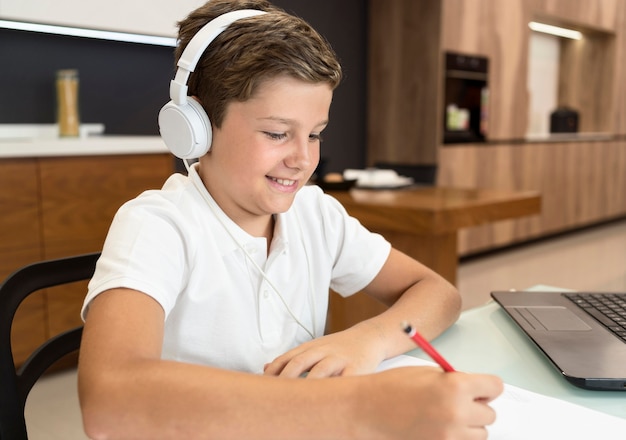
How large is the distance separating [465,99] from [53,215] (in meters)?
2.98

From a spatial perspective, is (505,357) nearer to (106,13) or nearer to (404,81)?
(106,13)

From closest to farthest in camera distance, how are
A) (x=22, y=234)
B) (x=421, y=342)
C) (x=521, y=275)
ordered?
(x=421, y=342) < (x=22, y=234) < (x=521, y=275)

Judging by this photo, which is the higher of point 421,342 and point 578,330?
point 421,342

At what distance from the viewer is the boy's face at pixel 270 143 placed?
32.1 inches

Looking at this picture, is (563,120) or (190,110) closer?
(190,110)

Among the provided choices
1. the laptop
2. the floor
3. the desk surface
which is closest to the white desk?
the laptop

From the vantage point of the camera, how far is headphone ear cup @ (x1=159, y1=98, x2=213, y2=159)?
83cm

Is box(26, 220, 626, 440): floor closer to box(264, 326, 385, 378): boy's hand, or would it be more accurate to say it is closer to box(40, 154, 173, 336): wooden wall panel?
box(40, 154, 173, 336): wooden wall panel

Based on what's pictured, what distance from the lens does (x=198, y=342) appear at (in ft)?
2.83

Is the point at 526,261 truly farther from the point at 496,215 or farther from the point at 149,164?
the point at 149,164

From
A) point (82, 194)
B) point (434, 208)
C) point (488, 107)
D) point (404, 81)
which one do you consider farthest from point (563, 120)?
point (82, 194)

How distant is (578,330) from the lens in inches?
33.2

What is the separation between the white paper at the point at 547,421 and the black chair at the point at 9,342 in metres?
0.54

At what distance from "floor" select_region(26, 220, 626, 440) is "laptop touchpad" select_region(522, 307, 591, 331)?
151 centimetres
